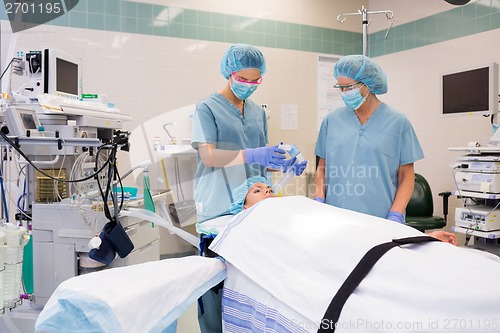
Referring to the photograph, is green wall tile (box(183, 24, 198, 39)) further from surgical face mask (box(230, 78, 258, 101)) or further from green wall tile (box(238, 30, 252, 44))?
surgical face mask (box(230, 78, 258, 101))

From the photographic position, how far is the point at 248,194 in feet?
5.48

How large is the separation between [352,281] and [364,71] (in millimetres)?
1143

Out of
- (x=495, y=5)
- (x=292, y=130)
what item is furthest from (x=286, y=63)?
(x=495, y=5)

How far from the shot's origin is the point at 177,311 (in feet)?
3.39

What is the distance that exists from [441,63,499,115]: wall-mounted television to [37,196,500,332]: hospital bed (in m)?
2.12

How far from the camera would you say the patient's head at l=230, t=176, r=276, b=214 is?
1.65 metres

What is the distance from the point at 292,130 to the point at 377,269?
10.5 feet

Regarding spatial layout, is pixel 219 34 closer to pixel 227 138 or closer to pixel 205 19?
pixel 205 19

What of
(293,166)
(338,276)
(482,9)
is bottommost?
(338,276)

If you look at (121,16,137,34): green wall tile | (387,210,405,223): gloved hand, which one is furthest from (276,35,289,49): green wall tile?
(387,210,405,223): gloved hand

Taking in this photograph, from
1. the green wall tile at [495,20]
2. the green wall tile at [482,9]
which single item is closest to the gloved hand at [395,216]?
the green wall tile at [495,20]

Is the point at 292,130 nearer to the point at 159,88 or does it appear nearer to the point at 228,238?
the point at 159,88

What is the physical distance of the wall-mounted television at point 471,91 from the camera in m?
2.75

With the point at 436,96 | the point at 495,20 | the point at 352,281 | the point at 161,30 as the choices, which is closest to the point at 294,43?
the point at 161,30
